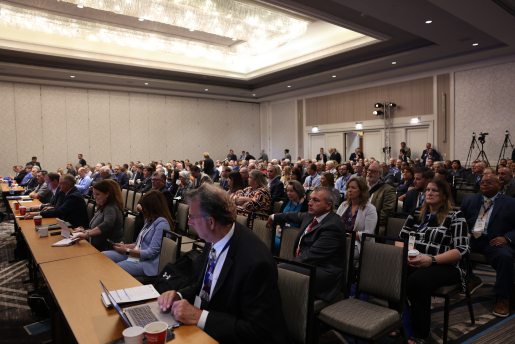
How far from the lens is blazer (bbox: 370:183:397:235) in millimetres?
4000

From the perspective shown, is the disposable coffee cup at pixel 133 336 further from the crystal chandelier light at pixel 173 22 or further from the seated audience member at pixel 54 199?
the crystal chandelier light at pixel 173 22

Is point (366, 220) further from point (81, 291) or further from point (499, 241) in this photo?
point (81, 291)

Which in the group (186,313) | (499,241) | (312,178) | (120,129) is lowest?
(499,241)

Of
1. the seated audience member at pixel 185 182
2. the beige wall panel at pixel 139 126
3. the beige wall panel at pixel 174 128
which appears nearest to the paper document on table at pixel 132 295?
the seated audience member at pixel 185 182

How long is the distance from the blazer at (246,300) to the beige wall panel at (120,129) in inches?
588

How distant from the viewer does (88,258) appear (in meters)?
2.71

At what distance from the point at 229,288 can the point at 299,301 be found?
509mm

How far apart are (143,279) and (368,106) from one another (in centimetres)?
1275

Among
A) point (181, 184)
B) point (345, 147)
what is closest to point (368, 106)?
point (345, 147)

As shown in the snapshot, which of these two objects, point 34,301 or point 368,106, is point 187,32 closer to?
point 368,106

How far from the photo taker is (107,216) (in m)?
3.51

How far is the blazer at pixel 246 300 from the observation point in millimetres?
1464

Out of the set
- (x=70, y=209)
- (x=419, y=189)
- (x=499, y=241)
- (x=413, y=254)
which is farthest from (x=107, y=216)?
(x=499, y=241)

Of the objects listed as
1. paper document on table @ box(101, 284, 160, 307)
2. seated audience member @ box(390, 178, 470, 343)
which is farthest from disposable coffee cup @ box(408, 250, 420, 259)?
paper document on table @ box(101, 284, 160, 307)
